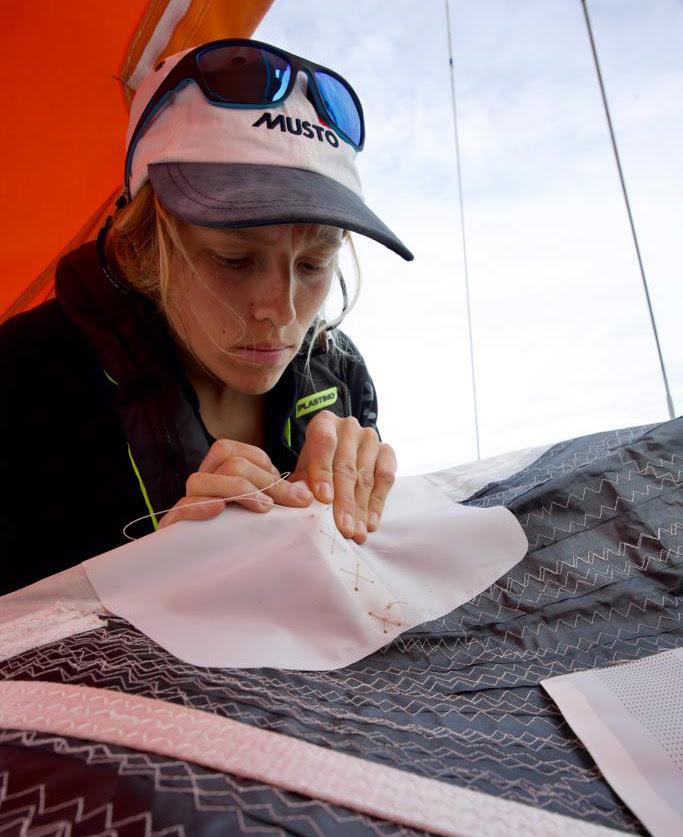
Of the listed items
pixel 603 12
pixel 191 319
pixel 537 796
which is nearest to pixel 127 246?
pixel 191 319

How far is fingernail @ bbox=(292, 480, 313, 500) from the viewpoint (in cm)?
59

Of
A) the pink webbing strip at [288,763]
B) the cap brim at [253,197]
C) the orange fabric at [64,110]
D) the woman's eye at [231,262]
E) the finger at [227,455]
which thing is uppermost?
the orange fabric at [64,110]

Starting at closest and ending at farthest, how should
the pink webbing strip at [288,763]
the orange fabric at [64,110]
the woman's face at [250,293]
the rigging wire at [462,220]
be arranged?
the pink webbing strip at [288,763], the woman's face at [250,293], the orange fabric at [64,110], the rigging wire at [462,220]

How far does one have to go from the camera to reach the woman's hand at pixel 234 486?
549 mm

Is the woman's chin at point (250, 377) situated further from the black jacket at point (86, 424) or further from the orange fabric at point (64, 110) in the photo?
the orange fabric at point (64, 110)

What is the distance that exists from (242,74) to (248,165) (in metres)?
0.11

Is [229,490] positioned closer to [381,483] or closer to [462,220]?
[381,483]

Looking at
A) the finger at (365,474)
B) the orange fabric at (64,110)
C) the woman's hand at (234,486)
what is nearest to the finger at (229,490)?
the woman's hand at (234,486)

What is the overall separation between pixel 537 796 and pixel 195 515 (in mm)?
337

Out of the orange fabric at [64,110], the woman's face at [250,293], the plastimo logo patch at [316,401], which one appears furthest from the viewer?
the orange fabric at [64,110]

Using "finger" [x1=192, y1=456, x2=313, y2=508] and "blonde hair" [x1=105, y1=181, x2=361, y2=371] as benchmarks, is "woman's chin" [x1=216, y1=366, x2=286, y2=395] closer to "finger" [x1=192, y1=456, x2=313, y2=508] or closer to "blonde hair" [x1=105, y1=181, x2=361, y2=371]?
"blonde hair" [x1=105, y1=181, x2=361, y2=371]

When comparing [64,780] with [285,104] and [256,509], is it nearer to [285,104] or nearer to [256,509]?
[256,509]

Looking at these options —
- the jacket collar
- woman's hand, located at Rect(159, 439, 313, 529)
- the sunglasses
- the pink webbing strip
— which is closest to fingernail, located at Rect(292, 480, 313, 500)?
woman's hand, located at Rect(159, 439, 313, 529)

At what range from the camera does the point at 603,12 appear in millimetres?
1407
